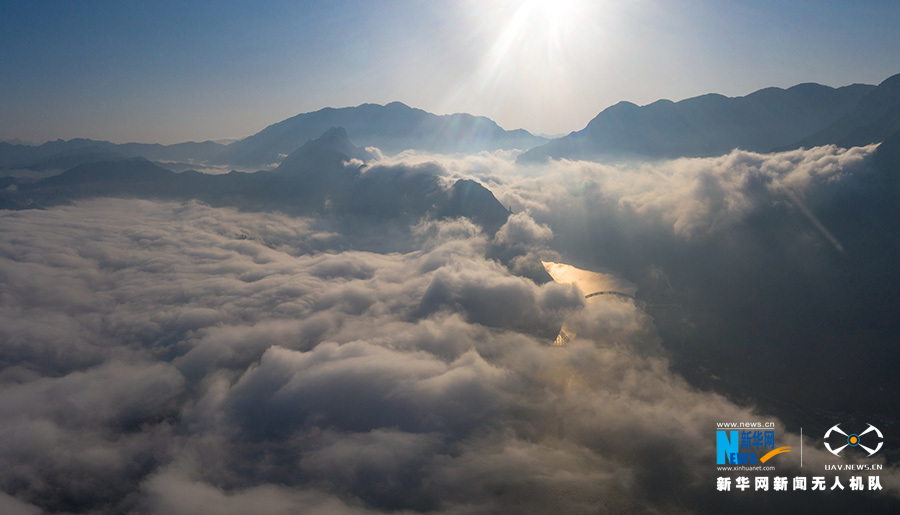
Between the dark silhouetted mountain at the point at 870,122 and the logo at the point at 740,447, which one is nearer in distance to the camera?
the logo at the point at 740,447

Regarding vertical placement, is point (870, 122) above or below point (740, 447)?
above

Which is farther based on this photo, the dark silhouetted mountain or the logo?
the dark silhouetted mountain

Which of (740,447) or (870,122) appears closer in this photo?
(740,447)

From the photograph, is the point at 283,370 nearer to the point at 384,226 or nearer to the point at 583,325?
the point at 583,325

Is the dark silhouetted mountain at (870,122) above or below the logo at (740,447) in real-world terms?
above
